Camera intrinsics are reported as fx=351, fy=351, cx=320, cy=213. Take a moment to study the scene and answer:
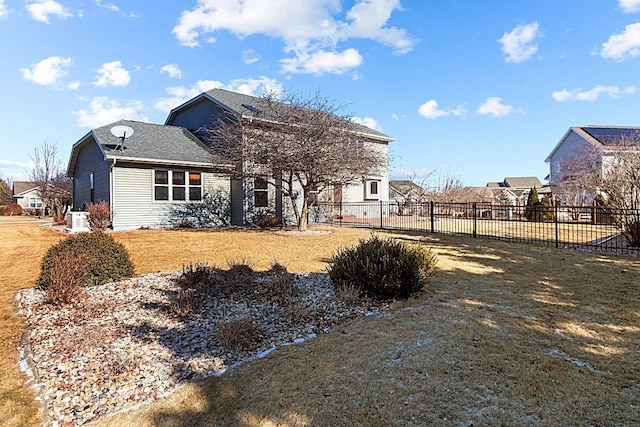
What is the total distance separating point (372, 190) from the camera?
2366 centimetres

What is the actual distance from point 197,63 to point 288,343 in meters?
15.5

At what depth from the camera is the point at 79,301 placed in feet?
17.7

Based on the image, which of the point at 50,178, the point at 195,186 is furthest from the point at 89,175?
the point at 50,178

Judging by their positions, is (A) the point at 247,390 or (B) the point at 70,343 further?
(B) the point at 70,343

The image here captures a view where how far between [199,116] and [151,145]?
441cm

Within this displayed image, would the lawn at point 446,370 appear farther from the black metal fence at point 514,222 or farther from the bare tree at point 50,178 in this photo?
the bare tree at point 50,178

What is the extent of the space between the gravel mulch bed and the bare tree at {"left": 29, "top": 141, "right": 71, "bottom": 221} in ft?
91.4

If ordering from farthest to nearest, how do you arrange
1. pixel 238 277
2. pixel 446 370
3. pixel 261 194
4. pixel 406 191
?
1. pixel 406 191
2. pixel 261 194
3. pixel 238 277
4. pixel 446 370

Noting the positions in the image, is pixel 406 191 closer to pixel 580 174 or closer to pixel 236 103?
pixel 580 174

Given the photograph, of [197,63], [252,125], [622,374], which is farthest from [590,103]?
[622,374]

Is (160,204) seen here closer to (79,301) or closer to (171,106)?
(171,106)

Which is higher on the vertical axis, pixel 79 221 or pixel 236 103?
pixel 236 103

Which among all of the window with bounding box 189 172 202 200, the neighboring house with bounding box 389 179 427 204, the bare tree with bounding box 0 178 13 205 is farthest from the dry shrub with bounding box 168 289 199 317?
the bare tree with bounding box 0 178 13 205

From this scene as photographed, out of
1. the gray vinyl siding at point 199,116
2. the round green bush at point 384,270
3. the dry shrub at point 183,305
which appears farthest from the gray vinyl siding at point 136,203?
the round green bush at point 384,270
